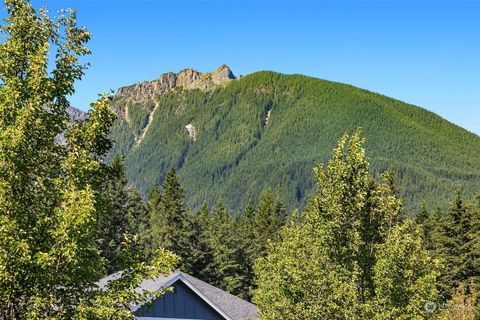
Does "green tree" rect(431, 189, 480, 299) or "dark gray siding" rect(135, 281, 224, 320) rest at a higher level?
"green tree" rect(431, 189, 480, 299)

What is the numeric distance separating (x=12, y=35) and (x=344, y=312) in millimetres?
9766

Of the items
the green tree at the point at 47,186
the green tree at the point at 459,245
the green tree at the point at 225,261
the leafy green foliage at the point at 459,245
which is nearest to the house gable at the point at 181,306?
the green tree at the point at 47,186

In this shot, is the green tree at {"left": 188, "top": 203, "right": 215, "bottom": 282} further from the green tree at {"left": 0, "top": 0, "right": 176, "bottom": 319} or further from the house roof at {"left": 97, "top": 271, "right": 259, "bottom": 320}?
the green tree at {"left": 0, "top": 0, "right": 176, "bottom": 319}

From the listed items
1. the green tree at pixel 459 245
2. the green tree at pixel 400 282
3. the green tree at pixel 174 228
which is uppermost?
the green tree at pixel 174 228

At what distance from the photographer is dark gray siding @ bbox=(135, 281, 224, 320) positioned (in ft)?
80.9

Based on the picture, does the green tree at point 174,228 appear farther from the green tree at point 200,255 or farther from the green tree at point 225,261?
the green tree at point 225,261

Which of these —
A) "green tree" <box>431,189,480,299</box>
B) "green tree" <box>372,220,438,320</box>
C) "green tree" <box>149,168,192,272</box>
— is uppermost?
"green tree" <box>149,168,192,272</box>

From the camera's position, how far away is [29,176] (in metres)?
11.3

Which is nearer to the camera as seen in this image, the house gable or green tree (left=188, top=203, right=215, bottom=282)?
the house gable

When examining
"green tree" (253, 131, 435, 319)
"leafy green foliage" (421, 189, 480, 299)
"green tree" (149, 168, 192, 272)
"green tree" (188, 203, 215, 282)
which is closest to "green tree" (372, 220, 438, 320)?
"green tree" (253, 131, 435, 319)

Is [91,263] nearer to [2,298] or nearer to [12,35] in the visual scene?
[2,298]

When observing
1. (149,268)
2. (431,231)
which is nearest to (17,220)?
(149,268)

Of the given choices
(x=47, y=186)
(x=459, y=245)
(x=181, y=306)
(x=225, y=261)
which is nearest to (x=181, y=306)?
(x=181, y=306)

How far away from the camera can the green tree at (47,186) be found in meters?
10.6
